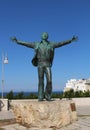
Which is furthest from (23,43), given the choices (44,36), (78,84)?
(78,84)

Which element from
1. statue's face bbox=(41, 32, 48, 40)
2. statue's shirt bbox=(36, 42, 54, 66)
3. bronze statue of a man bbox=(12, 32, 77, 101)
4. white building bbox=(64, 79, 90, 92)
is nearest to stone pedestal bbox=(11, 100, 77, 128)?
bronze statue of a man bbox=(12, 32, 77, 101)

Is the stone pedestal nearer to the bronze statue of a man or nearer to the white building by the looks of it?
the bronze statue of a man

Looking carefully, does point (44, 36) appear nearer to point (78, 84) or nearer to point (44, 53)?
point (44, 53)

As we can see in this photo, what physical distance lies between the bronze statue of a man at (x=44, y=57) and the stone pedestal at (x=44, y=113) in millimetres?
793

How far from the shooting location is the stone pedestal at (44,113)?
10.5m

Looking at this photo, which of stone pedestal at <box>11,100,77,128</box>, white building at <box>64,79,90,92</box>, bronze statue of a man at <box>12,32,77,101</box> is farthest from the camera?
white building at <box>64,79,90,92</box>

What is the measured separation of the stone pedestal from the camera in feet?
34.6

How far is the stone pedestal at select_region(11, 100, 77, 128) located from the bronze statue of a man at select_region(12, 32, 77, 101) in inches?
31.2

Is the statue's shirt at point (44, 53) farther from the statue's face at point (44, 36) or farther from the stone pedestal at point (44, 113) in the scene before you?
the stone pedestal at point (44, 113)

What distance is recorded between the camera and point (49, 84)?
11.6 m

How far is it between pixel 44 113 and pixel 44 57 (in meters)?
2.03

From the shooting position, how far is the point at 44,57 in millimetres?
11555

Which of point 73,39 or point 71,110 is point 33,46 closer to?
point 73,39

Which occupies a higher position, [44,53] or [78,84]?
[78,84]
